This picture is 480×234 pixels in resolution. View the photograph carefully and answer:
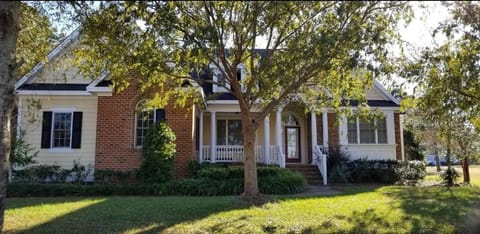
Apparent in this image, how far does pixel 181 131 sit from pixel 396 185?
9613mm

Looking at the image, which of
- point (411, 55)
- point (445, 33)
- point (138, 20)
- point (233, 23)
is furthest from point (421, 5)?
point (138, 20)

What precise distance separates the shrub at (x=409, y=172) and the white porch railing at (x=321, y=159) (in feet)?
11.2

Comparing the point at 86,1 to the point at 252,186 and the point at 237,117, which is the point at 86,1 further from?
the point at 237,117

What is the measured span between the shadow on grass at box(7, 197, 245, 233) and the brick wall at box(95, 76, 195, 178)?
3.62 meters

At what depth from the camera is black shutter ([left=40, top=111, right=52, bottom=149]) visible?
613 inches

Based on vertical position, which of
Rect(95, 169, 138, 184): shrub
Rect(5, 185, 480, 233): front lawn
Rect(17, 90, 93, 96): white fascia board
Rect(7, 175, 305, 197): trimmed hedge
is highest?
Rect(17, 90, 93, 96): white fascia board

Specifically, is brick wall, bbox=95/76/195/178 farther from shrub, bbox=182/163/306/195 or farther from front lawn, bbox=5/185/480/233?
front lawn, bbox=5/185/480/233

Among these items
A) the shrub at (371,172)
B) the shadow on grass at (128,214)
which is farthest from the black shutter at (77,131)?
the shrub at (371,172)

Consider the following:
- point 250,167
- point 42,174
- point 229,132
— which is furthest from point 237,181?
point 42,174

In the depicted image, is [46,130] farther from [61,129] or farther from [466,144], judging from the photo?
[466,144]

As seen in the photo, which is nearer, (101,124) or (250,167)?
(250,167)

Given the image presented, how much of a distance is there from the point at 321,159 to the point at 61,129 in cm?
1143

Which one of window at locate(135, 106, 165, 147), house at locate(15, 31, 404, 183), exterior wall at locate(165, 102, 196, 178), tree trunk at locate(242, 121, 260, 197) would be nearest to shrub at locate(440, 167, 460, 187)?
house at locate(15, 31, 404, 183)

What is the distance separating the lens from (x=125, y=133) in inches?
595
